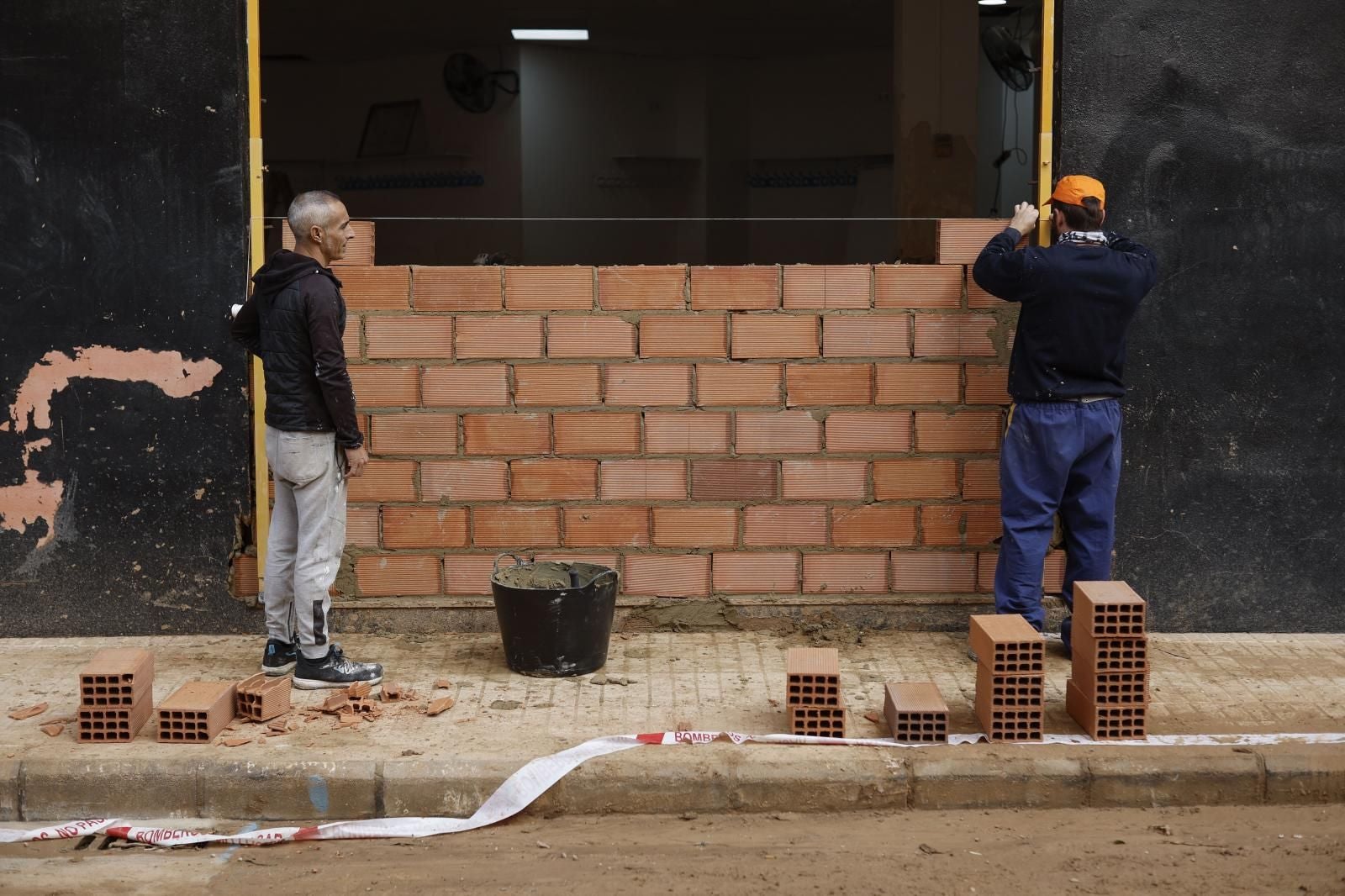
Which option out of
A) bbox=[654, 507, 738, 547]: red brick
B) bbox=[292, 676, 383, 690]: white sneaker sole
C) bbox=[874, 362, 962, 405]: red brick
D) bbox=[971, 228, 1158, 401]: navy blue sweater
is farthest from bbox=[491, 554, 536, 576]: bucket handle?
bbox=[971, 228, 1158, 401]: navy blue sweater

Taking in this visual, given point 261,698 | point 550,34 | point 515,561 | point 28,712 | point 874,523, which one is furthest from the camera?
point 550,34

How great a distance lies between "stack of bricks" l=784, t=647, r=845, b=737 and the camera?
4820 mm

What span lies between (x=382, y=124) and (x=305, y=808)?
1238cm

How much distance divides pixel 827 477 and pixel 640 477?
822mm

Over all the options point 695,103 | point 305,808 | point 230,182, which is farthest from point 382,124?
point 305,808

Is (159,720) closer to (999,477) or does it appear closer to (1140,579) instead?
(999,477)

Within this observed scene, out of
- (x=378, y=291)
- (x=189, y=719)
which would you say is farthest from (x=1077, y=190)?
(x=189, y=719)

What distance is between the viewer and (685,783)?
459 cm

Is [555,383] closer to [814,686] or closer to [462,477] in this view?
[462,477]

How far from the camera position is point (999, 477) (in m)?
5.98

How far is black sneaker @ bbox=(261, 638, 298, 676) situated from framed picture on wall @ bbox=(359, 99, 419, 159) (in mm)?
10908

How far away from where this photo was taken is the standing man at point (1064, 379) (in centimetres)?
558

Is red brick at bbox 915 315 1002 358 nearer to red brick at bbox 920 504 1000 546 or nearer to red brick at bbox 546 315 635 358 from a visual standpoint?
red brick at bbox 920 504 1000 546

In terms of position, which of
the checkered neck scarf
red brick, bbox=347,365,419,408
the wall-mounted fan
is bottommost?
red brick, bbox=347,365,419,408
